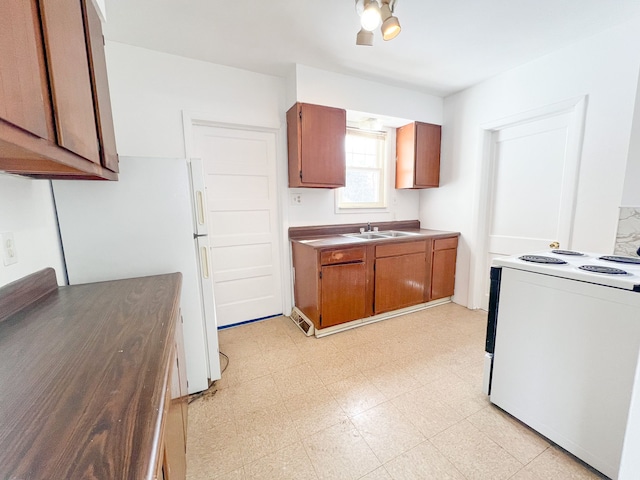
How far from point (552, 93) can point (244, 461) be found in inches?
139

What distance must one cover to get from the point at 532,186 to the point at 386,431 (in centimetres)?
257

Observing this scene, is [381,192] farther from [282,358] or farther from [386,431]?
[386,431]

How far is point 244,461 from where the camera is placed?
4.15ft

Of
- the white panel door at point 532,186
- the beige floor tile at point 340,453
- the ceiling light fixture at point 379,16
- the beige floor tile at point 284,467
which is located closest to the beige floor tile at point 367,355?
→ the beige floor tile at point 340,453

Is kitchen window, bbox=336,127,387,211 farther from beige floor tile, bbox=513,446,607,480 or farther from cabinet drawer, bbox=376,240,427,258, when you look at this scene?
beige floor tile, bbox=513,446,607,480

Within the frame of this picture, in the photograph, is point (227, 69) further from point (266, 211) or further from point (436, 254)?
point (436, 254)

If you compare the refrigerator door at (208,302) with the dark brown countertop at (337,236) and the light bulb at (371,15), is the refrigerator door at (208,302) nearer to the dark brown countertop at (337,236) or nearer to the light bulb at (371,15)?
the dark brown countertop at (337,236)

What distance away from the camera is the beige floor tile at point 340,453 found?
1.21m

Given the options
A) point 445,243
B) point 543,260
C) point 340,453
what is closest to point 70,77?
point 340,453

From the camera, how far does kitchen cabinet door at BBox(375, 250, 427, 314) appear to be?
2645 mm

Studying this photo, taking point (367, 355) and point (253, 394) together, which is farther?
point (367, 355)

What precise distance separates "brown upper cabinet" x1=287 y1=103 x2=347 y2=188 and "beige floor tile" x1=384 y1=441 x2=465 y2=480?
2139 millimetres

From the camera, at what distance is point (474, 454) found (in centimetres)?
129

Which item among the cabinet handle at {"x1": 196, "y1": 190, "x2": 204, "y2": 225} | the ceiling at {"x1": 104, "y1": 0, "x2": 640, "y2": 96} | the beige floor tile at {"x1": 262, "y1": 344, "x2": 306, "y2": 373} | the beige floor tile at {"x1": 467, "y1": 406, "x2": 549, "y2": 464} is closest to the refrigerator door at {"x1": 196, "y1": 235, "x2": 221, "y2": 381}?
the cabinet handle at {"x1": 196, "y1": 190, "x2": 204, "y2": 225}
